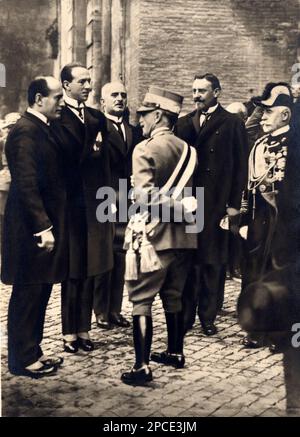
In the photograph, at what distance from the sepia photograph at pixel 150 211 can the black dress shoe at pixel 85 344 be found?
2cm

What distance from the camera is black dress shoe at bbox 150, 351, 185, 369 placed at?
20.3ft

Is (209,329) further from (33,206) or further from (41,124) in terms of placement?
(41,124)

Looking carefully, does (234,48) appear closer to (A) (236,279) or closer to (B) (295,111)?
(B) (295,111)

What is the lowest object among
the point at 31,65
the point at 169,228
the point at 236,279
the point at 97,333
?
the point at 97,333

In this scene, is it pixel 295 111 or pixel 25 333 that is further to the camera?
pixel 295 111

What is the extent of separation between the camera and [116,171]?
6316 mm

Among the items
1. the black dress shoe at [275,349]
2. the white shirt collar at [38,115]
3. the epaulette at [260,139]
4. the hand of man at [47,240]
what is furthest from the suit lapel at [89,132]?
the black dress shoe at [275,349]

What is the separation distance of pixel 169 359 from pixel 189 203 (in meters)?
1.47

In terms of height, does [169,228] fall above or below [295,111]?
below

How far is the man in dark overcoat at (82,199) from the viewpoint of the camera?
6.11 metres

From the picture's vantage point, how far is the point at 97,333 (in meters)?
6.45

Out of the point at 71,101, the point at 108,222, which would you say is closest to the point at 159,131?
the point at 71,101
